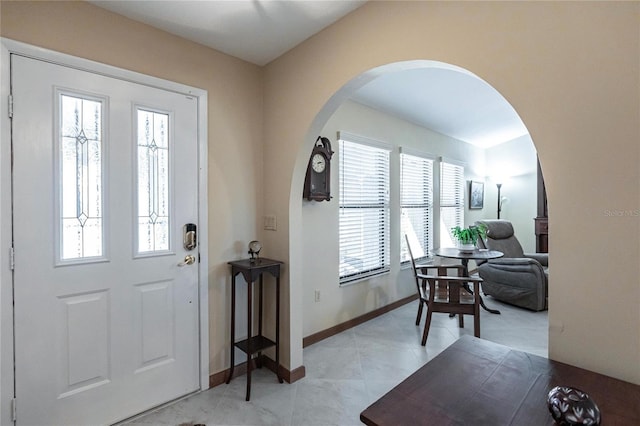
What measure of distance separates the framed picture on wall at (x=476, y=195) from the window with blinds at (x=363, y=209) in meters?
2.73

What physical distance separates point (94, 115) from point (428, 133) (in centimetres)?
417

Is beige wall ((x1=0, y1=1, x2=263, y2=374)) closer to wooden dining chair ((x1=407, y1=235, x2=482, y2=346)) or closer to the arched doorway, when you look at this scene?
the arched doorway

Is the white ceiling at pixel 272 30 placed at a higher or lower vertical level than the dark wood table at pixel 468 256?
higher

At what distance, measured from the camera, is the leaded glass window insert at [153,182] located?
79.4 inches

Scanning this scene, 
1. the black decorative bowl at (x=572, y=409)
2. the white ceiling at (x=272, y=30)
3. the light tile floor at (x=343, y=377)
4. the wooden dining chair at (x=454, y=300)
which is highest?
the white ceiling at (x=272, y=30)

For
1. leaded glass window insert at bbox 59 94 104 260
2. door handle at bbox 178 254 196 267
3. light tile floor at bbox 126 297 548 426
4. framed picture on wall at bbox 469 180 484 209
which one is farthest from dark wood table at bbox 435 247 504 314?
leaded glass window insert at bbox 59 94 104 260

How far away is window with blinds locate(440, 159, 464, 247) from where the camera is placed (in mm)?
5043

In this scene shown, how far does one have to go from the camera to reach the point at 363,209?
3.62 m

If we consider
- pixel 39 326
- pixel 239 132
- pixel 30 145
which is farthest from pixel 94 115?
pixel 39 326

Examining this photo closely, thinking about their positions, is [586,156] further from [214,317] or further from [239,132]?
[214,317]

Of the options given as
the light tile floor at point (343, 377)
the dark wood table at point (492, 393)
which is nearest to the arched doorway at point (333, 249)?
the light tile floor at point (343, 377)

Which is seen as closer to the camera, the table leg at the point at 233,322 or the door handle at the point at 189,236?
the door handle at the point at 189,236

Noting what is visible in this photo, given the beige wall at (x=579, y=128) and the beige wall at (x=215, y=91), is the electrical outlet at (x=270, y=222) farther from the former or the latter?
the beige wall at (x=579, y=128)

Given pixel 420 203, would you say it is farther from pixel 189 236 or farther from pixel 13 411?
pixel 13 411
